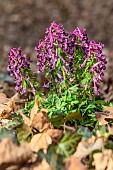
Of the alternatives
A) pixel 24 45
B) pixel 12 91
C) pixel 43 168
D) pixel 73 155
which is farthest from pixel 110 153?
pixel 24 45

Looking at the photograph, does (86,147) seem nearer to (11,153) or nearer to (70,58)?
(11,153)

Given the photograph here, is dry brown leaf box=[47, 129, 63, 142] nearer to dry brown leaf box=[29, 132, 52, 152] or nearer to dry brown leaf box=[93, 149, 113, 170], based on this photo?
dry brown leaf box=[29, 132, 52, 152]

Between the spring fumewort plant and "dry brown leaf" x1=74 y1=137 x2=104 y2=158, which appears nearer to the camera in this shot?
"dry brown leaf" x1=74 y1=137 x2=104 y2=158

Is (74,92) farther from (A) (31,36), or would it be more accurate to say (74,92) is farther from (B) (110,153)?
(A) (31,36)

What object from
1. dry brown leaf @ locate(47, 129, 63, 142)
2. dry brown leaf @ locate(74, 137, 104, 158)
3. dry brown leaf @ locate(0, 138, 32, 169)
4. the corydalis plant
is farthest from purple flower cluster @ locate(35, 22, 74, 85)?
dry brown leaf @ locate(0, 138, 32, 169)

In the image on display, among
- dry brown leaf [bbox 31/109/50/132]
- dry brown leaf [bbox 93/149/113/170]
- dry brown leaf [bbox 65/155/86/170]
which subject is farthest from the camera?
dry brown leaf [bbox 31/109/50/132]

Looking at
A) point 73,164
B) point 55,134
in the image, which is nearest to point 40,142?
point 55,134
